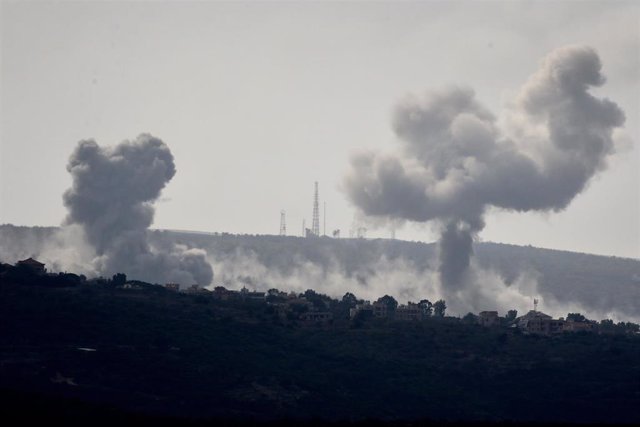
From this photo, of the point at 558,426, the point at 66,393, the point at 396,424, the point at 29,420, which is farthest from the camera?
the point at 66,393

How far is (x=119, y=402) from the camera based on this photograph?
7318 inches

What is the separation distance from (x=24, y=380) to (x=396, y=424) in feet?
176

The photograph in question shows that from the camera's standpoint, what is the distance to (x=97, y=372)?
199500 millimetres

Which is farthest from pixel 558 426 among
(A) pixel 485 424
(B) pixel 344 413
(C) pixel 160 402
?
(C) pixel 160 402

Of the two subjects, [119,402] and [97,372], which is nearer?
[119,402]

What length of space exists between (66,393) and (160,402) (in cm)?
1289

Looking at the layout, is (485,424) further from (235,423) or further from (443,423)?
(235,423)

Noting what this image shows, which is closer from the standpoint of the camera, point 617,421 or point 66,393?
point 66,393

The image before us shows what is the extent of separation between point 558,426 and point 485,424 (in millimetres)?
8733

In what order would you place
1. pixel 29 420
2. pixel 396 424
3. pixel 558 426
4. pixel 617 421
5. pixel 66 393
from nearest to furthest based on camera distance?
pixel 29 420, pixel 396 424, pixel 558 426, pixel 66 393, pixel 617 421

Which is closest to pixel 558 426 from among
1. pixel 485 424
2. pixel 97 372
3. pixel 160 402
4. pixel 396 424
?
pixel 485 424

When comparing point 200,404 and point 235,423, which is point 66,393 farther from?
point 235,423

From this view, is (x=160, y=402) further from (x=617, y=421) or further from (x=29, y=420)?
(x=617, y=421)

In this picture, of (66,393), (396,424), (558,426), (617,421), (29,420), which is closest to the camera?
(29,420)
